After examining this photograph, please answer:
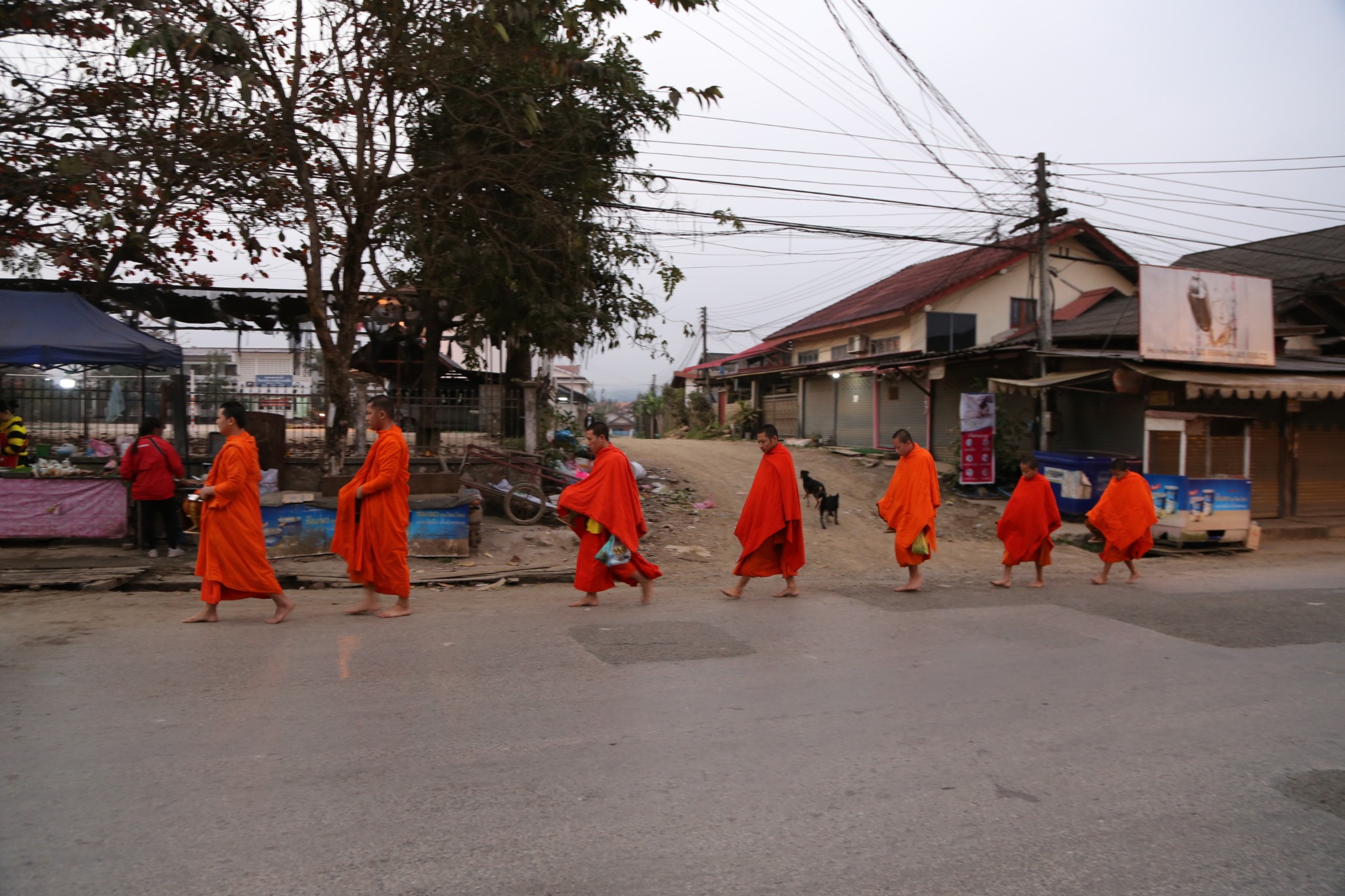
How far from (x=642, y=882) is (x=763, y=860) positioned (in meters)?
0.45

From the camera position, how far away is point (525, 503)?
36.7ft

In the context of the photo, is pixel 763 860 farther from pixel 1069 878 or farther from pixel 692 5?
pixel 692 5

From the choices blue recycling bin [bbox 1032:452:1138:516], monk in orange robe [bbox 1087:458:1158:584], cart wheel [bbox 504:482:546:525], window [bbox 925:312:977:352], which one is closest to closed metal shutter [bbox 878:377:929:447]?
window [bbox 925:312:977:352]

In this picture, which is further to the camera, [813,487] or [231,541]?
[813,487]

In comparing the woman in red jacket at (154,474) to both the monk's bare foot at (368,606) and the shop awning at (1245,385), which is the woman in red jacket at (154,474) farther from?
the shop awning at (1245,385)

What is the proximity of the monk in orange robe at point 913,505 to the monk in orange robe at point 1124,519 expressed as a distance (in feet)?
8.17

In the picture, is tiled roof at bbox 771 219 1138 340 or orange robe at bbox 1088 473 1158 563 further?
tiled roof at bbox 771 219 1138 340

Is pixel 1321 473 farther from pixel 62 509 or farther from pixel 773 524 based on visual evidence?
pixel 62 509

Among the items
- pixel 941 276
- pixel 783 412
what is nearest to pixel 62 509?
pixel 783 412

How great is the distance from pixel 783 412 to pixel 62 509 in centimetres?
1837

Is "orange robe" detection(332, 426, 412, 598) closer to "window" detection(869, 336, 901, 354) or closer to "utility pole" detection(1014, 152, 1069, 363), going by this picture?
"utility pole" detection(1014, 152, 1069, 363)

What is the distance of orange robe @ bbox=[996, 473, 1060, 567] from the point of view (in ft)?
29.2

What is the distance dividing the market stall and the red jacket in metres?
0.47

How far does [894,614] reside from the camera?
23.7 feet
